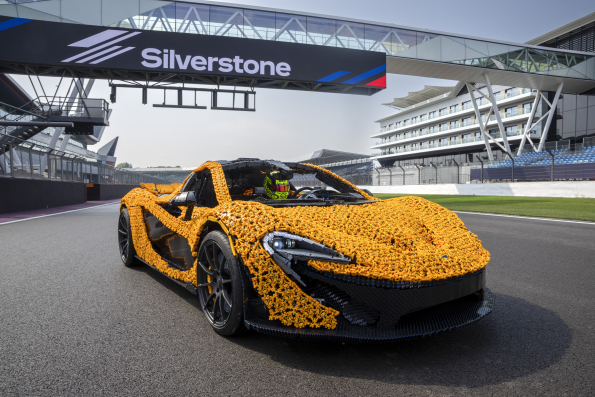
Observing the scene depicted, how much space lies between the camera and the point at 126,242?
192 inches

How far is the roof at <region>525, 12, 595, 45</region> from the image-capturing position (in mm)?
40344

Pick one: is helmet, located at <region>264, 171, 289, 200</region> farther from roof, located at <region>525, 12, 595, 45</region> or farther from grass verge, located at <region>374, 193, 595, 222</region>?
roof, located at <region>525, 12, 595, 45</region>

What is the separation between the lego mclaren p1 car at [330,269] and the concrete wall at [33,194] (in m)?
14.4

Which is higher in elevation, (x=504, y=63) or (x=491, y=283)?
(x=504, y=63)

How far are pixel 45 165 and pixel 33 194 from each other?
1808 millimetres

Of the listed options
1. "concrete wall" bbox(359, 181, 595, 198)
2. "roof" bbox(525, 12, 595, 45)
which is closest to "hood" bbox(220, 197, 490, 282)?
"concrete wall" bbox(359, 181, 595, 198)

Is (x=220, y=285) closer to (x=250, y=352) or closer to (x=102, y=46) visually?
(x=250, y=352)

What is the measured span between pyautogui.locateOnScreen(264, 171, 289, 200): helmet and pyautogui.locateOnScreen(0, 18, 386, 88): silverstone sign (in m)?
13.7

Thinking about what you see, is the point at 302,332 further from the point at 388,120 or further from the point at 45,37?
the point at 388,120

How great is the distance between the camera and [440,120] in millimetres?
64125

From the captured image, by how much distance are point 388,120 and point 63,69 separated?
233 ft

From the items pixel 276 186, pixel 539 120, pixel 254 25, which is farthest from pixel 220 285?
pixel 539 120

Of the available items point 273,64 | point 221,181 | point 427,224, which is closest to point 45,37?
point 273,64

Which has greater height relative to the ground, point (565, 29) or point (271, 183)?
point (565, 29)
